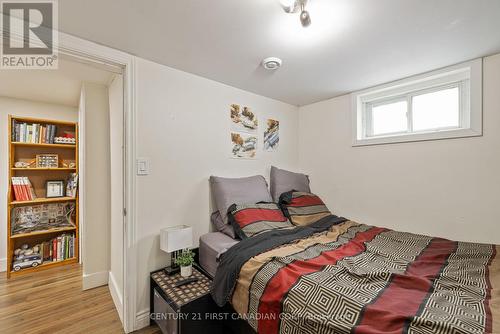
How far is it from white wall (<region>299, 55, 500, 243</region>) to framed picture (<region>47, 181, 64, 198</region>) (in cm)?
338

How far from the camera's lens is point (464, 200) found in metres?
1.86

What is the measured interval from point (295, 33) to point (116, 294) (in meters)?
2.64

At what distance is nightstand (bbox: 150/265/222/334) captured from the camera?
1391mm

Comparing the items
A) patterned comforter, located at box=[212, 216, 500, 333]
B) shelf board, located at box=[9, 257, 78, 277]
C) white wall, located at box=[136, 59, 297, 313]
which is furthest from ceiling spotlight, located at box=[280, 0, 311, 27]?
shelf board, located at box=[9, 257, 78, 277]

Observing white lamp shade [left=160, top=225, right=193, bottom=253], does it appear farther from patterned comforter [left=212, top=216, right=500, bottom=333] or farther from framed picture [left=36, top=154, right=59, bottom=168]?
framed picture [left=36, top=154, right=59, bottom=168]

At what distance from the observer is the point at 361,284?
1.15 metres

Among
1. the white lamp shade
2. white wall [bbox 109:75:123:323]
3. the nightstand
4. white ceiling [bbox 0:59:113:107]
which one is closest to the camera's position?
the nightstand

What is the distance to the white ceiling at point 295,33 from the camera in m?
1.21

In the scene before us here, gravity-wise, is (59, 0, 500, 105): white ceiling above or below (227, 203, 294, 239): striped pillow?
above

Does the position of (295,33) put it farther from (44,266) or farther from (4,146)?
(44,266)

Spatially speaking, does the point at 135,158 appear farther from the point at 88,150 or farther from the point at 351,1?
the point at 351,1

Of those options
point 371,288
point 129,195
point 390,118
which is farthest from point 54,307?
point 390,118

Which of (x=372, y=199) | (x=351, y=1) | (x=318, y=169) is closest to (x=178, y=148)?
(x=351, y=1)

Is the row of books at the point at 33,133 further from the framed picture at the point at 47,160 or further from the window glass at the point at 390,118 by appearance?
the window glass at the point at 390,118
